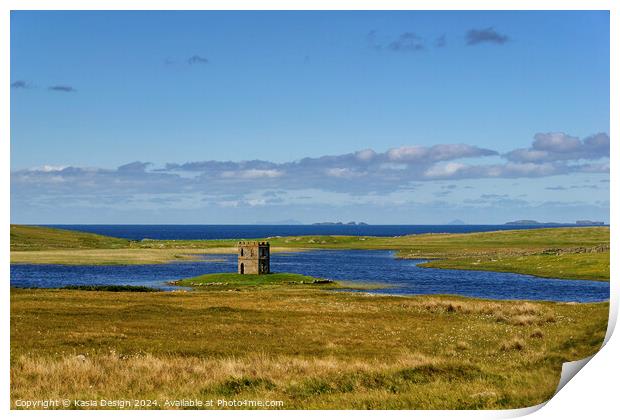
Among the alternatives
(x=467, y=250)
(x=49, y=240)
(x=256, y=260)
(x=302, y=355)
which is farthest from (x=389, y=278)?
(x=49, y=240)

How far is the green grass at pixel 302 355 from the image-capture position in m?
18.8

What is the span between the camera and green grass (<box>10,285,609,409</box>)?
18.8 metres

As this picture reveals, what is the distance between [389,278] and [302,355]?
5867cm

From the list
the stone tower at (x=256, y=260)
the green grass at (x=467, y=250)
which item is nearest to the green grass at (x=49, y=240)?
the green grass at (x=467, y=250)

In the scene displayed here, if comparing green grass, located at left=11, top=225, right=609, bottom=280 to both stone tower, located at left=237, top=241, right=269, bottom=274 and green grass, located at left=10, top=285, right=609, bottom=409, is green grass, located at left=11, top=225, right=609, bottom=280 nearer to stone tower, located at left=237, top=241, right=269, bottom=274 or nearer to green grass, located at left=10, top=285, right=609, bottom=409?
stone tower, located at left=237, top=241, right=269, bottom=274

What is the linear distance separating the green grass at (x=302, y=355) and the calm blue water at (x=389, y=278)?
2613cm

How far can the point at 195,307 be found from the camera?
41.2m

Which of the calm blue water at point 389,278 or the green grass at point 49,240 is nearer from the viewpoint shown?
the calm blue water at point 389,278

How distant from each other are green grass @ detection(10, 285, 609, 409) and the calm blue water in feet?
85.7

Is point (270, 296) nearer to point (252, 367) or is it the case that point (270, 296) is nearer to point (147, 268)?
point (252, 367)

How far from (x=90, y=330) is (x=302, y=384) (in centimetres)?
1196

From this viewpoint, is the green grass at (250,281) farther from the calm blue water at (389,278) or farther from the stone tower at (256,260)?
the calm blue water at (389,278)
